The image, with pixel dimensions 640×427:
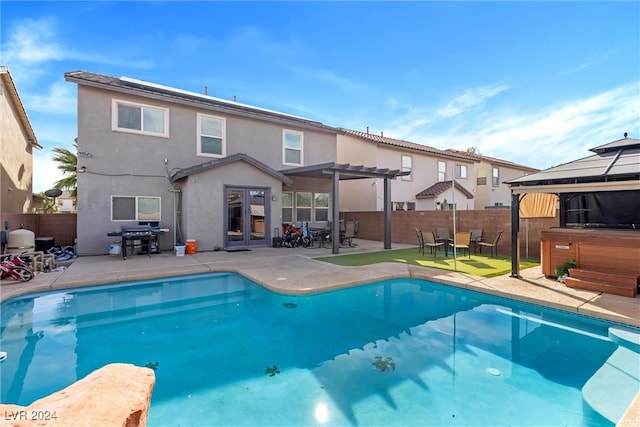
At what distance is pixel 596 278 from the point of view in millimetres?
6469

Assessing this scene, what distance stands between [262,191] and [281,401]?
1059 cm

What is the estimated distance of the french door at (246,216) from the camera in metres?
12.6

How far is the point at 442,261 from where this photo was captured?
10.1 m

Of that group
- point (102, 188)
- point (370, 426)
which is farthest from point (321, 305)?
point (102, 188)

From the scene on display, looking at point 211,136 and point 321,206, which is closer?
point 211,136

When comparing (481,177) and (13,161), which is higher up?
(481,177)

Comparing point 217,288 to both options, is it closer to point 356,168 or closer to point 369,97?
point 356,168

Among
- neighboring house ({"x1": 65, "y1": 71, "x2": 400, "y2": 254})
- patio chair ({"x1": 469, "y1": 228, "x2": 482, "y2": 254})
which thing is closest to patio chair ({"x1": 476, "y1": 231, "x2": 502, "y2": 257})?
patio chair ({"x1": 469, "y1": 228, "x2": 482, "y2": 254})

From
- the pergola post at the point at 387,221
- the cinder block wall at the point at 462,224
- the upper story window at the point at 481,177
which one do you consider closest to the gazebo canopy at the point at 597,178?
the cinder block wall at the point at 462,224

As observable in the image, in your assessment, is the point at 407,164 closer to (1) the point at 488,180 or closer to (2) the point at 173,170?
(1) the point at 488,180

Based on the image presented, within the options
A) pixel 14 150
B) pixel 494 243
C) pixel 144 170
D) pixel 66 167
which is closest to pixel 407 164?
pixel 494 243

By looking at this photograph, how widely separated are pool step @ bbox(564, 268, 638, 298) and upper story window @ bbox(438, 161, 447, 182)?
14666 mm

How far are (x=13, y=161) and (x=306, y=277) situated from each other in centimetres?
1524

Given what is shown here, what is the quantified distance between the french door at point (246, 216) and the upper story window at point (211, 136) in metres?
2.20
